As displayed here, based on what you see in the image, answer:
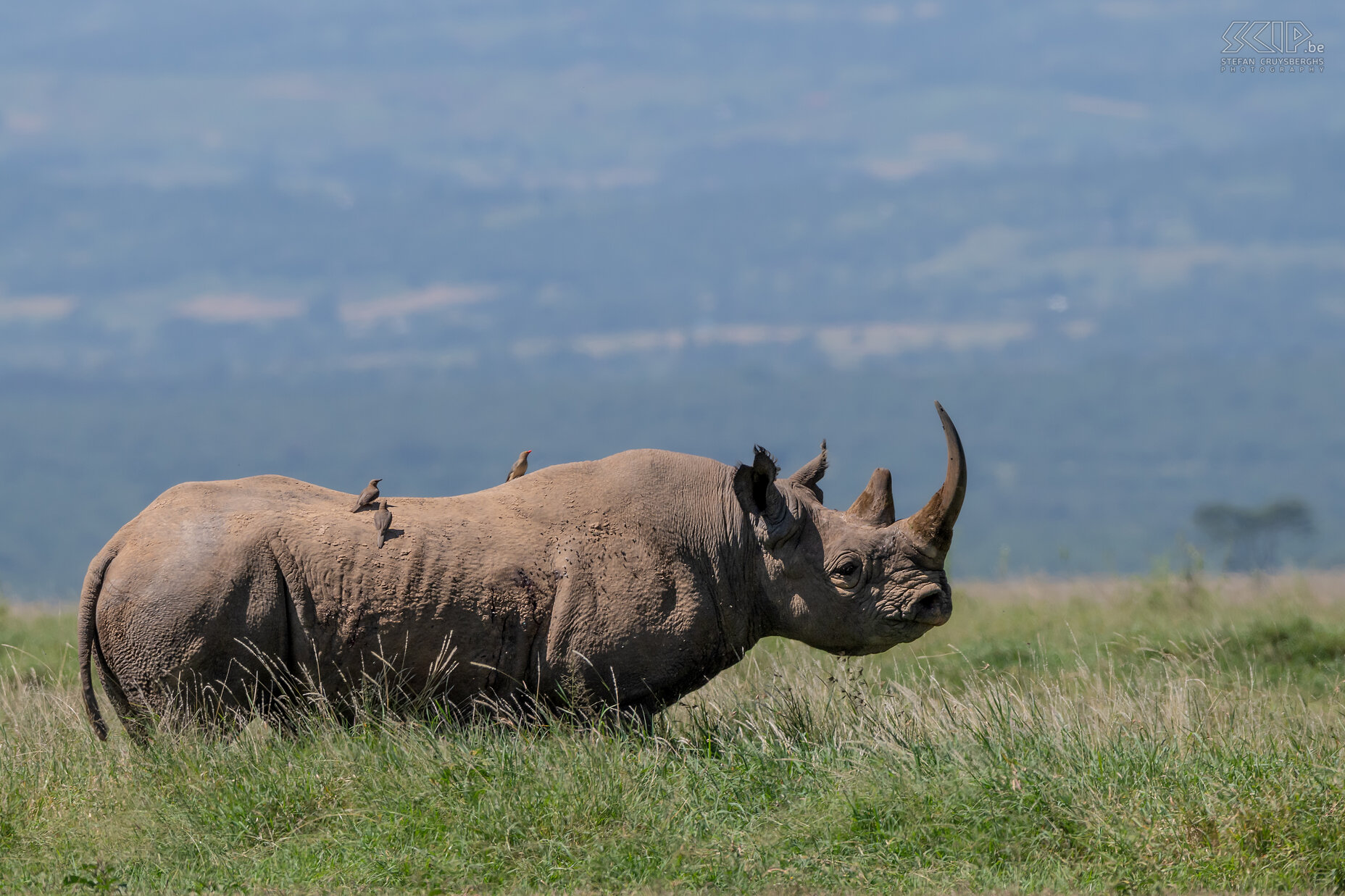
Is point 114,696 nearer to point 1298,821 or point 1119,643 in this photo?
point 1298,821

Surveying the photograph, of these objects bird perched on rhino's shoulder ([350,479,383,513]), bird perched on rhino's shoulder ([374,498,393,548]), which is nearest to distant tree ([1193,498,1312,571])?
bird perched on rhino's shoulder ([350,479,383,513])

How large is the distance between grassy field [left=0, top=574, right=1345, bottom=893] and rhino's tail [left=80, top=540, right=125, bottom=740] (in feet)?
1.01

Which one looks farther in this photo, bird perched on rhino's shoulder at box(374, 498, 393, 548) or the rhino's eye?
the rhino's eye

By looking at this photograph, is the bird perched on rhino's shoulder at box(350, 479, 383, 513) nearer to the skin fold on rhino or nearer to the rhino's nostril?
the skin fold on rhino

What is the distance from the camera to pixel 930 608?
8086 millimetres

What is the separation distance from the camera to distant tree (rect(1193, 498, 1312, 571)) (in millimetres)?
68562

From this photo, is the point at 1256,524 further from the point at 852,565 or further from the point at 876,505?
the point at 852,565

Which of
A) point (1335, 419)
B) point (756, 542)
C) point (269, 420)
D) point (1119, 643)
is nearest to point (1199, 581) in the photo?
point (1119, 643)

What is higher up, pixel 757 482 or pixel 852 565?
pixel 757 482

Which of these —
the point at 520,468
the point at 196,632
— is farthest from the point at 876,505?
the point at 196,632

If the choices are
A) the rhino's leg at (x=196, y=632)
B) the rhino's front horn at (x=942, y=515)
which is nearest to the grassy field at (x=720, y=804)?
the rhino's leg at (x=196, y=632)

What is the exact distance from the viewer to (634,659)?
7699mm

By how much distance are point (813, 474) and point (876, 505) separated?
477 millimetres

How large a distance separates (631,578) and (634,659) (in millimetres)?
407
